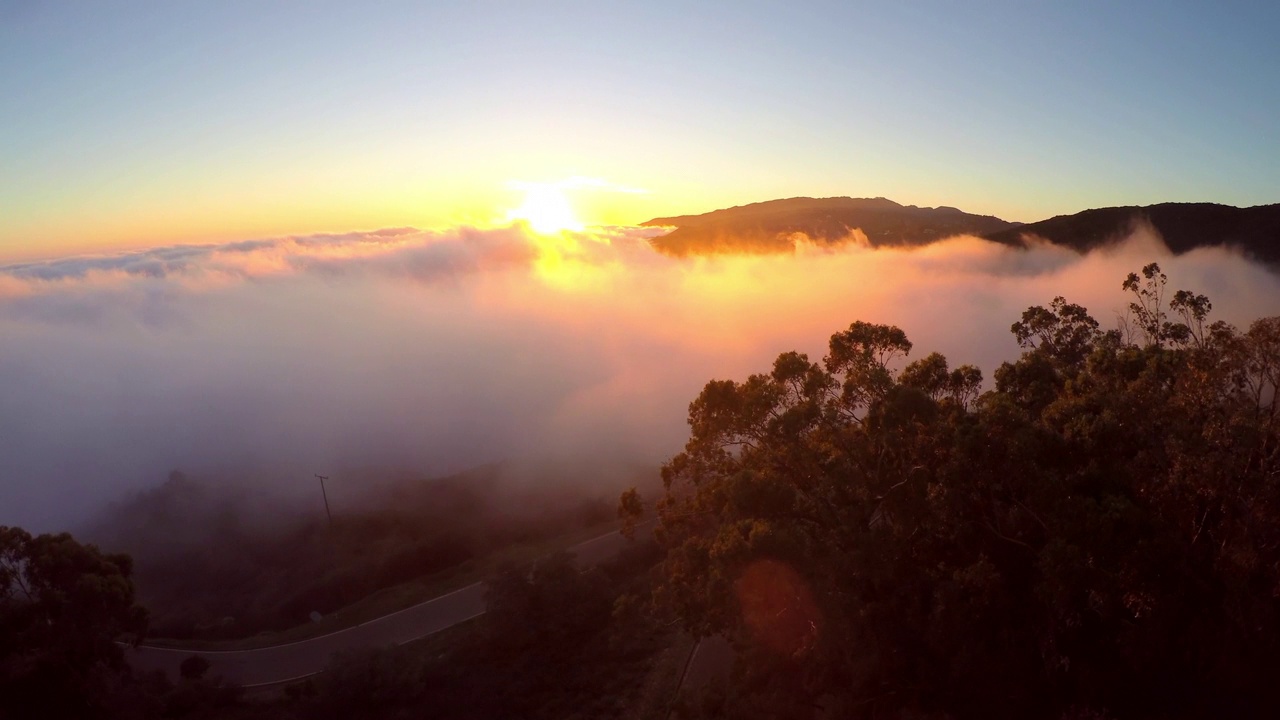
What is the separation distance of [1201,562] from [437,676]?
18.9 m

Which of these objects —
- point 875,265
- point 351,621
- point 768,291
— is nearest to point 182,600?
point 351,621

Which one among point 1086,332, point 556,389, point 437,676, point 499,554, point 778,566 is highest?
point 1086,332

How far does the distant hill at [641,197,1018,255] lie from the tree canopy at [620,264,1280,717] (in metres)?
122

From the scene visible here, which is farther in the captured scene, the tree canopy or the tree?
the tree

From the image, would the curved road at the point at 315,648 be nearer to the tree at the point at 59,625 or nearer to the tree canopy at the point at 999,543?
the tree at the point at 59,625

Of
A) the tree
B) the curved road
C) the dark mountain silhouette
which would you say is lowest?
the curved road

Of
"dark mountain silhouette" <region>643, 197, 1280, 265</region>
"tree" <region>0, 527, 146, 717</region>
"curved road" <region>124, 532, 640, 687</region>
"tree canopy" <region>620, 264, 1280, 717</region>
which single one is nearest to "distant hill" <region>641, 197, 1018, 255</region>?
"dark mountain silhouette" <region>643, 197, 1280, 265</region>

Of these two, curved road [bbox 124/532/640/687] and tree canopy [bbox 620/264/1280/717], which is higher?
tree canopy [bbox 620/264/1280/717]

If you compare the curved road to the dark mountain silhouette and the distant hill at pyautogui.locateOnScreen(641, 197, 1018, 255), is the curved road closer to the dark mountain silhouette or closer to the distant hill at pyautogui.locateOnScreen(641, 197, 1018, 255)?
the dark mountain silhouette

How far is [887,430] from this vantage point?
16.3 m

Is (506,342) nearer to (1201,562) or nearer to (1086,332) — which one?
(1086,332)

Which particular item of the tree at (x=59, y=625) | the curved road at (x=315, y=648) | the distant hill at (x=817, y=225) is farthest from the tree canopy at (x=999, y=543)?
the distant hill at (x=817, y=225)

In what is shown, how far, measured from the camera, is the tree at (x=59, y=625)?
68.8ft

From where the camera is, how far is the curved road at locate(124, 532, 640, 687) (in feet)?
86.2
